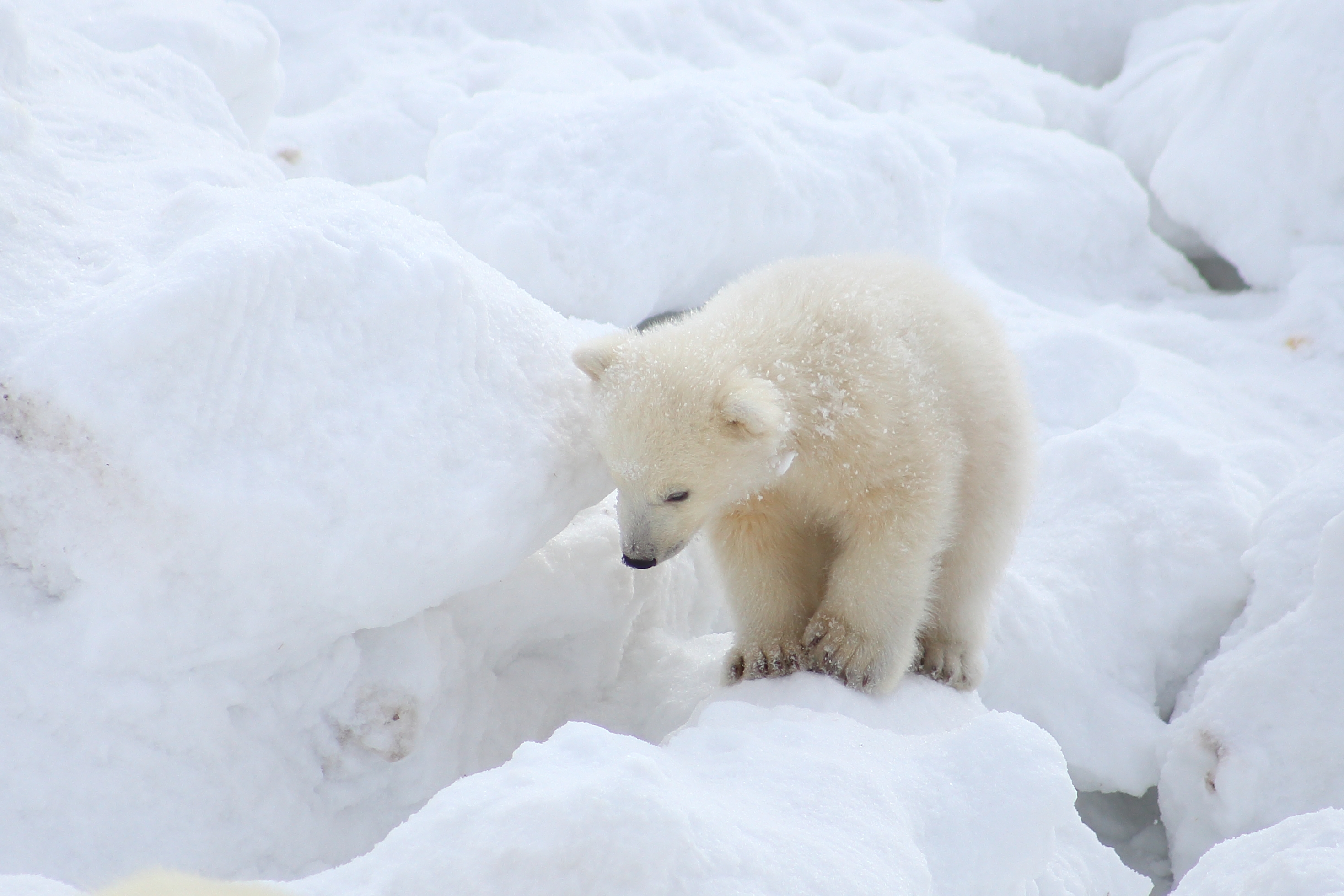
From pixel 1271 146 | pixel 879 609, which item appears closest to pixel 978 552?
pixel 879 609

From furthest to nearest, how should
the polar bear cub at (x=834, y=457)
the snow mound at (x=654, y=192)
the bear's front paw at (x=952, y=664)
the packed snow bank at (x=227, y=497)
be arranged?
the snow mound at (x=654, y=192)
the bear's front paw at (x=952, y=664)
the polar bear cub at (x=834, y=457)
the packed snow bank at (x=227, y=497)

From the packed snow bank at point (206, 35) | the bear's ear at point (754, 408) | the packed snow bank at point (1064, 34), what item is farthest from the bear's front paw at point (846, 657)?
the packed snow bank at point (1064, 34)

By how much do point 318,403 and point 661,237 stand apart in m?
2.65

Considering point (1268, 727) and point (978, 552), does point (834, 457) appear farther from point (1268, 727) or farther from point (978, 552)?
point (1268, 727)

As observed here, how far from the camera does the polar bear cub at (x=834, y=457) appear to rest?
2754 millimetres

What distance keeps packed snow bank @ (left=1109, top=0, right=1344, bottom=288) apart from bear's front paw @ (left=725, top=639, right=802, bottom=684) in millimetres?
4496

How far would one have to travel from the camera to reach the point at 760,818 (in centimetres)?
184

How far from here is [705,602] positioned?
12.2 feet

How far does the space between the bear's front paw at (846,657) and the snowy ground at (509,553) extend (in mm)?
101

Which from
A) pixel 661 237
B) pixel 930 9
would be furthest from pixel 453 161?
pixel 930 9

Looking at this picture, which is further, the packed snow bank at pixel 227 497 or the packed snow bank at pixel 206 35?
the packed snow bank at pixel 206 35

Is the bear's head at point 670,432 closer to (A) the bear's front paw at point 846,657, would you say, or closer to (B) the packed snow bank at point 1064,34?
(A) the bear's front paw at point 846,657

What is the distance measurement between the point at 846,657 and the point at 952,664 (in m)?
0.45

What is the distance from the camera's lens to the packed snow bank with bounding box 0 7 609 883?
2027 millimetres
